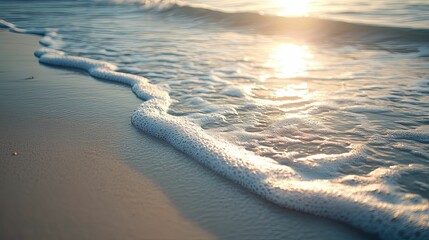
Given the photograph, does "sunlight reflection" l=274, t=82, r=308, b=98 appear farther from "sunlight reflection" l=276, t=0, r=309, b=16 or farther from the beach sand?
"sunlight reflection" l=276, t=0, r=309, b=16

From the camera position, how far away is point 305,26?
7.93 metres

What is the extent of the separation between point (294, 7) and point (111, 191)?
986 cm

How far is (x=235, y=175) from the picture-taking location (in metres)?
2.13

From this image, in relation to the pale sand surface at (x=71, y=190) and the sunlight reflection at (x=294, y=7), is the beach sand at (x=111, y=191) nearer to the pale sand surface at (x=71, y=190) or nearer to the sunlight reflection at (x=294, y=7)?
the pale sand surface at (x=71, y=190)

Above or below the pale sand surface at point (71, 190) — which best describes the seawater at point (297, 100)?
above

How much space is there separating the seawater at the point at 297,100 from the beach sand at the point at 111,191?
12 cm

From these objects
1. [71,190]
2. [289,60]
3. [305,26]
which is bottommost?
[71,190]

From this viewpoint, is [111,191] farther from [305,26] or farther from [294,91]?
[305,26]

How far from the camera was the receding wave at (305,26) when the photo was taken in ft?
21.1

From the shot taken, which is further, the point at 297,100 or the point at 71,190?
the point at 297,100

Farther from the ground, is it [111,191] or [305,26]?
[305,26]

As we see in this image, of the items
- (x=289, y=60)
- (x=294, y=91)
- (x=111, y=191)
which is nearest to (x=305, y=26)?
(x=289, y=60)

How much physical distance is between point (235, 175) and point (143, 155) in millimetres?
637

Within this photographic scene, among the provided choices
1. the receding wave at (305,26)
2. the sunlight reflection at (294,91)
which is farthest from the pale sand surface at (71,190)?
the receding wave at (305,26)
